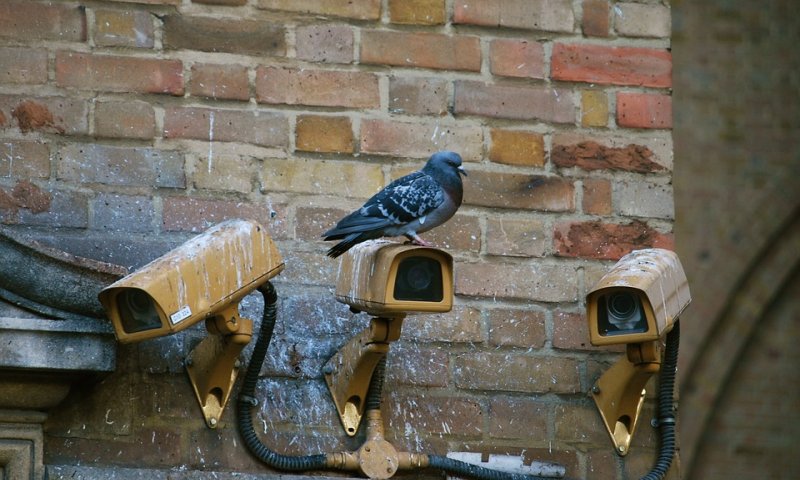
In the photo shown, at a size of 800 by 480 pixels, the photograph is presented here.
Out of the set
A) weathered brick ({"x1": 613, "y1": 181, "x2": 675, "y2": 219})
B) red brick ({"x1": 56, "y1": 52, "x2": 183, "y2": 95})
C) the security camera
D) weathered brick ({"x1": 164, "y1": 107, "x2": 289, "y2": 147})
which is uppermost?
red brick ({"x1": 56, "y1": 52, "x2": 183, "y2": 95})

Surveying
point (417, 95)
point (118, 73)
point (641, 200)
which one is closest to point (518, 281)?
point (641, 200)

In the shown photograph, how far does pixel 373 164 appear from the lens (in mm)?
3279

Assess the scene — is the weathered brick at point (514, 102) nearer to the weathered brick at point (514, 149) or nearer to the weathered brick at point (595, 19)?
the weathered brick at point (514, 149)

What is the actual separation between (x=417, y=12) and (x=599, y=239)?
0.62 metres

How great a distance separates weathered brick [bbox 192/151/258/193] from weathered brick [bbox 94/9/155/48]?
0.88 feet

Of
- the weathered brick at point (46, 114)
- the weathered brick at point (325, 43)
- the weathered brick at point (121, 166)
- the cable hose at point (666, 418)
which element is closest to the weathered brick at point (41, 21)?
the weathered brick at point (46, 114)

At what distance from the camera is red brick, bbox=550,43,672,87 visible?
339 cm

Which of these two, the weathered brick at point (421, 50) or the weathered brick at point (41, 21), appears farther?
the weathered brick at point (421, 50)

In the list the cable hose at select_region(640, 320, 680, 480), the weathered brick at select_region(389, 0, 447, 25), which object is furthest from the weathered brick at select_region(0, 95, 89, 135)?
the cable hose at select_region(640, 320, 680, 480)

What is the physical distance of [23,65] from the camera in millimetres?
3156

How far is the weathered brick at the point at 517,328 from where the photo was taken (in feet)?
10.7

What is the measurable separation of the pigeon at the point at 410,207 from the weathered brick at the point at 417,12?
0.33 m

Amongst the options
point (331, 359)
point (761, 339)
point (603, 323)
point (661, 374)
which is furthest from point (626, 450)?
point (761, 339)

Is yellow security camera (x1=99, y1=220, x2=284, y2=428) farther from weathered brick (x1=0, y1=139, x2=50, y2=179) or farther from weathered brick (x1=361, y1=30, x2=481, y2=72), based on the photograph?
weathered brick (x1=361, y1=30, x2=481, y2=72)
